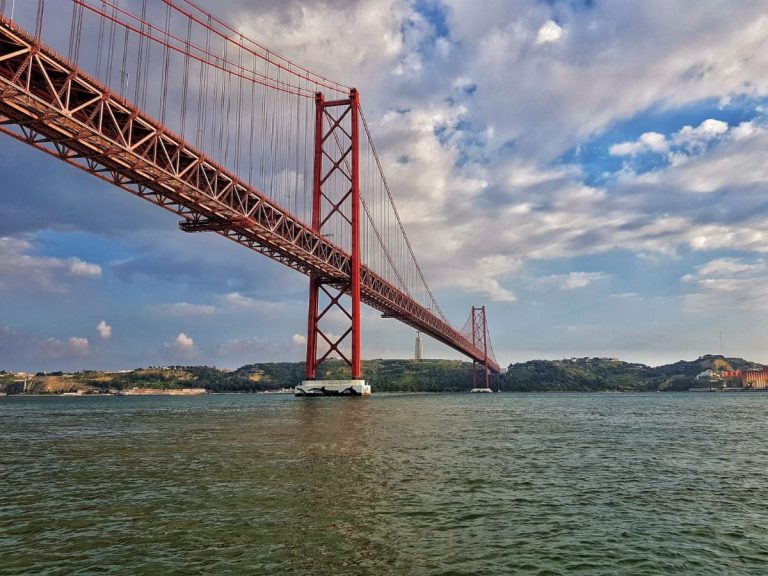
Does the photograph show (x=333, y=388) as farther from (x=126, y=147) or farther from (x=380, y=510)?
(x=380, y=510)

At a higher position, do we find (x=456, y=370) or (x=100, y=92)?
(x=100, y=92)

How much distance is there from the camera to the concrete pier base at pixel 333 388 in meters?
61.5

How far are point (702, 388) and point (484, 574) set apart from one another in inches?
7840

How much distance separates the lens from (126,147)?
2969 cm

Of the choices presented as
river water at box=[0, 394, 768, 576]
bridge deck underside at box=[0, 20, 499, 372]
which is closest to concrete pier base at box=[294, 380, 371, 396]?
bridge deck underside at box=[0, 20, 499, 372]

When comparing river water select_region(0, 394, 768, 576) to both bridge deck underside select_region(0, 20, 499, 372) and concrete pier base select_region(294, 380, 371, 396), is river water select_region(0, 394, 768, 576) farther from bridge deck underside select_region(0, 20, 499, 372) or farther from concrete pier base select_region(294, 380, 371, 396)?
concrete pier base select_region(294, 380, 371, 396)

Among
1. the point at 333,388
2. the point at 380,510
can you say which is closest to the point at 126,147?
the point at 380,510

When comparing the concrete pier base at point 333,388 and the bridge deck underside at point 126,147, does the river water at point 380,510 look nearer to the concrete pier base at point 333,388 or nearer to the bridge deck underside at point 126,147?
the bridge deck underside at point 126,147

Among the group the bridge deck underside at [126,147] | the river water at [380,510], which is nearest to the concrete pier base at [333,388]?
the bridge deck underside at [126,147]

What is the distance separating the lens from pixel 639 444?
20875 millimetres

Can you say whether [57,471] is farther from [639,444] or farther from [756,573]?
[639,444]

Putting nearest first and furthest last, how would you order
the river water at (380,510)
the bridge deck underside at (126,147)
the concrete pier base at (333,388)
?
the river water at (380,510), the bridge deck underside at (126,147), the concrete pier base at (333,388)

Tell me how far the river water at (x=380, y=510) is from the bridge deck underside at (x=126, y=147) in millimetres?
16160

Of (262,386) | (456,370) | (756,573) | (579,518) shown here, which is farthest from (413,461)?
(456,370)
